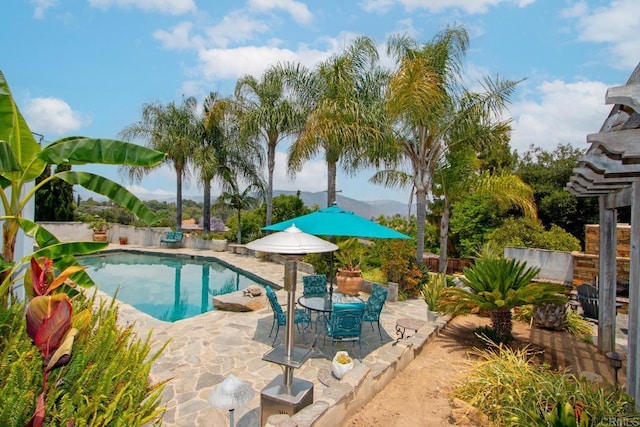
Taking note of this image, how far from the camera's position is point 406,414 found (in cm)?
458

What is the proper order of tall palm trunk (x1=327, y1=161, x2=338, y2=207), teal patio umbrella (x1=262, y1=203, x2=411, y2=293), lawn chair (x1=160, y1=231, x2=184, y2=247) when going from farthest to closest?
lawn chair (x1=160, y1=231, x2=184, y2=247)
tall palm trunk (x1=327, y1=161, x2=338, y2=207)
teal patio umbrella (x1=262, y1=203, x2=411, y2=293)

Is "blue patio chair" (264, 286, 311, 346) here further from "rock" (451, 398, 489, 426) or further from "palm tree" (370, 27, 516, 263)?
"palm tree" (370, 27, 516, 263)

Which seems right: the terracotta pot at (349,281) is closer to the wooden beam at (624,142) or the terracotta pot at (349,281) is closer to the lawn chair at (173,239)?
the wooden beam at (624,142)

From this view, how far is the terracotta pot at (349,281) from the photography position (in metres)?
11.6

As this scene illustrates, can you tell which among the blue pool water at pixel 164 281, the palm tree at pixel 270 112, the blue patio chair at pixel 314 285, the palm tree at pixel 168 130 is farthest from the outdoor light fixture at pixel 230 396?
the palm tree at pixel 168 130

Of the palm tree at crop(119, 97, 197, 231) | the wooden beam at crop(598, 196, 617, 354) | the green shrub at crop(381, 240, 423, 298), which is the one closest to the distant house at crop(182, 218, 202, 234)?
the palm tree at crop(119, 97, 197, 231)

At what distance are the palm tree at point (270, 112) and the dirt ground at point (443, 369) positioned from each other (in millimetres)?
13186

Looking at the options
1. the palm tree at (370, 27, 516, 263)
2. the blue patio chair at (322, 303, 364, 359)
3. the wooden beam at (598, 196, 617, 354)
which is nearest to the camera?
the blue patio chair at (322, 303, 364, 359)

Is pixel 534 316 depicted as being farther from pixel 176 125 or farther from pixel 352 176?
pixel 176 125

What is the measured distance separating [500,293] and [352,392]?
11.8 ft

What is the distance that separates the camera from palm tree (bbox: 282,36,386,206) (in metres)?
14.0

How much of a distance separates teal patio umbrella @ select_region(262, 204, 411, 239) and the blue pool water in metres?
6.55

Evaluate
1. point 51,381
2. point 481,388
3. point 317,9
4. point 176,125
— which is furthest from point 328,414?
point 176,125

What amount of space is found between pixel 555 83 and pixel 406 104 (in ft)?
15.3
